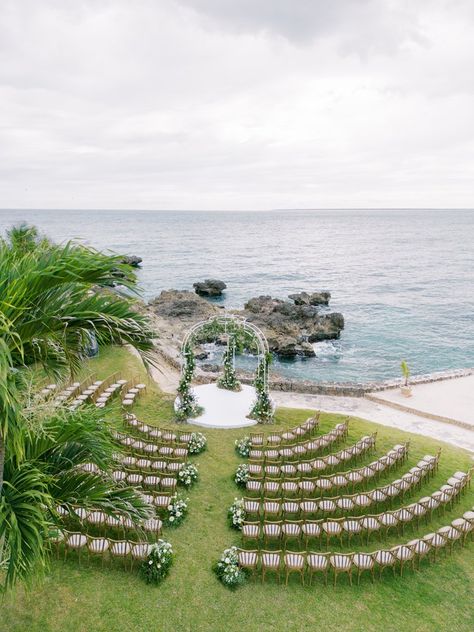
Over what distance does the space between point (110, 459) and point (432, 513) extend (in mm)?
9964

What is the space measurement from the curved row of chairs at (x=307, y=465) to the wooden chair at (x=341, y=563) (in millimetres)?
3643

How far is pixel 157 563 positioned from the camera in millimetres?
10047

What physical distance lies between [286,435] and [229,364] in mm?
4779

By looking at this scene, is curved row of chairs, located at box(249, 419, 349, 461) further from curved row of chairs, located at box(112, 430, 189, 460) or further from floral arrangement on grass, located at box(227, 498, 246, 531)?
floral arrangement on grass, located at box(227, 498, 246, 531)

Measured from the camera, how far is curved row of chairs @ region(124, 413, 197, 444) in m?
15.7

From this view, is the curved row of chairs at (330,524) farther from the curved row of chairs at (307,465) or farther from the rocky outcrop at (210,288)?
the rocky outcrop at (210,288)

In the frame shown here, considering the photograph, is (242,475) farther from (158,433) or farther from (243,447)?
(158,433)

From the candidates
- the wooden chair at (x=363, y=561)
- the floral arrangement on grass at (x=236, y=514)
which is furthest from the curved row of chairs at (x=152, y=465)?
the wooden chair at (x=363, y=561)

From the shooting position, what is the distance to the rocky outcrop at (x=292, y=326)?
36.5m

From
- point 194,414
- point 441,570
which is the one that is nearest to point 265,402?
point 194,414

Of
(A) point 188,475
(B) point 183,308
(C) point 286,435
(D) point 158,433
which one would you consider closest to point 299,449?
(C) point 286,435

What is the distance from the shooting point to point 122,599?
945 cm

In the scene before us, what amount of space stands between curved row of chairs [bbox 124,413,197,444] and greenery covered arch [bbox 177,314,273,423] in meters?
1.79

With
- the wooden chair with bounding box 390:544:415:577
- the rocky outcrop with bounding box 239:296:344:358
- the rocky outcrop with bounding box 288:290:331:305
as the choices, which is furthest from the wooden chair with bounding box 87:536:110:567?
the rocky outcrop with bounding box 288:290:331:305
